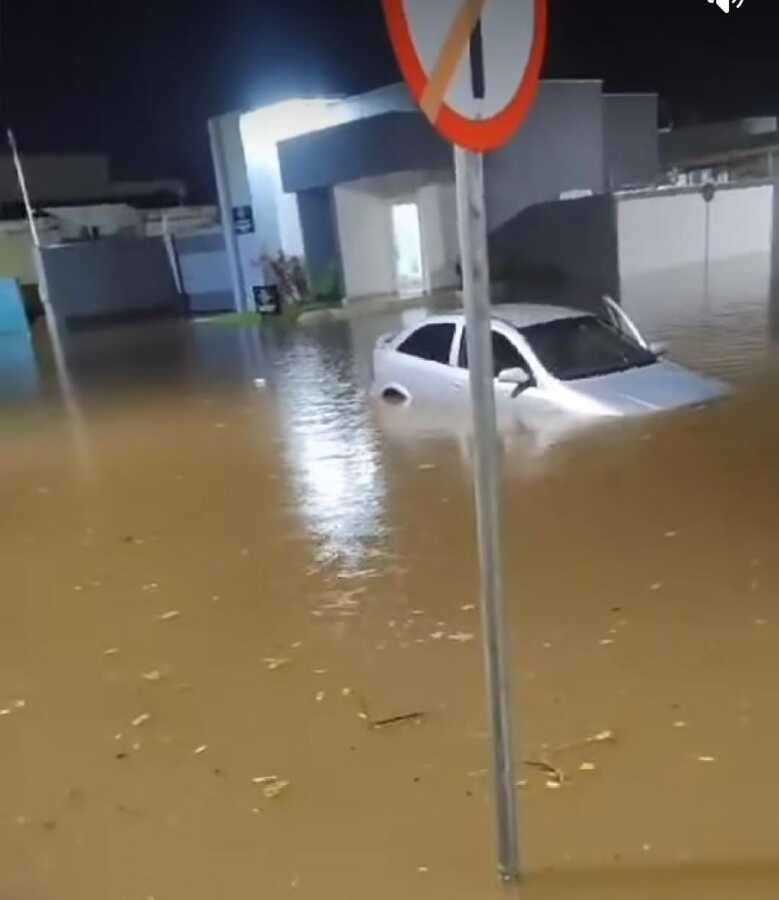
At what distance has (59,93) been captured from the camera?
101ft

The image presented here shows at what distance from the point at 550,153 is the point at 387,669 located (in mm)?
24727

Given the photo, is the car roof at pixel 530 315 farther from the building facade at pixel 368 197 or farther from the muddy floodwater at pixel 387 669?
the building facade at pixel 368 197

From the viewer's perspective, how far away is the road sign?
2271mm

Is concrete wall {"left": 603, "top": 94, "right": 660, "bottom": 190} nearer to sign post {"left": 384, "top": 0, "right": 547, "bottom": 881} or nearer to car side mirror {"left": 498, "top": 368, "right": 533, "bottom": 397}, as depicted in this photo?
car side mirror {"left": 498, "top": 368, "right": 533, "bottom": 397}

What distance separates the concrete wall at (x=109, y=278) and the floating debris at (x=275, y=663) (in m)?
28.0

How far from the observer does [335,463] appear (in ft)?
28.6

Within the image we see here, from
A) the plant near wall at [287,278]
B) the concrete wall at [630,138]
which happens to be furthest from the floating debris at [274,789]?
the concrete wall at [630,138]

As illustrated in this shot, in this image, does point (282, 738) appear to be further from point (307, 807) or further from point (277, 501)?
point (277, 501)

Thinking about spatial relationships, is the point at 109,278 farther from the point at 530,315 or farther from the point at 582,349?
the point at 582,349

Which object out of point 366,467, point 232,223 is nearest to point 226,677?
point 366,467

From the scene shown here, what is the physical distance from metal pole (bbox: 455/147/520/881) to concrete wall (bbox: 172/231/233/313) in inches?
1195

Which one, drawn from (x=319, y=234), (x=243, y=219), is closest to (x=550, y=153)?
(x=319, y=234)

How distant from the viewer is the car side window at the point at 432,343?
1027cm

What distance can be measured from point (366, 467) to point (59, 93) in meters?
27.3
